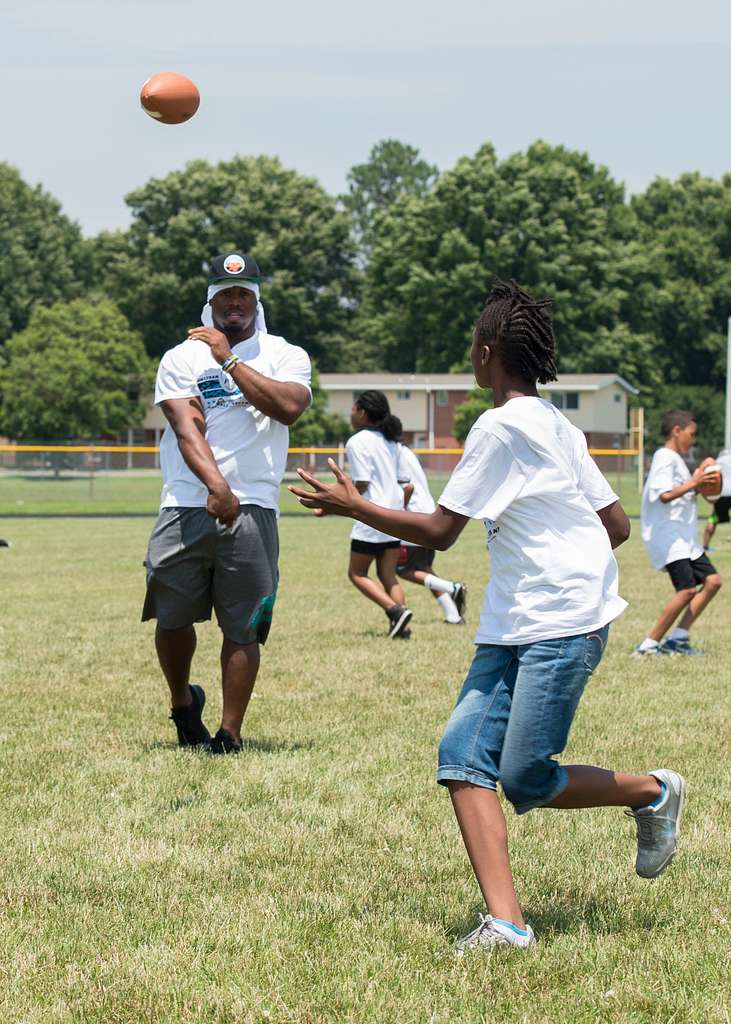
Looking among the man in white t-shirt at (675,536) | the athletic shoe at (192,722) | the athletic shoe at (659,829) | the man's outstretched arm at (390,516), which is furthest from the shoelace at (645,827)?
the man in white t-shirt at (675,536)

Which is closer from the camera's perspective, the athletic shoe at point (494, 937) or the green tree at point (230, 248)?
the athletic shoe at point (494, 937)

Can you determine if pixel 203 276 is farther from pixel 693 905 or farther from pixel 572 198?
pixel 693 905

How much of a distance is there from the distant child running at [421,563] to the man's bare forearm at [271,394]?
5814mm

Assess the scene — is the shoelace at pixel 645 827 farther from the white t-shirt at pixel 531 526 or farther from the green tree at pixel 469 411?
the green tree at pixel 469 411

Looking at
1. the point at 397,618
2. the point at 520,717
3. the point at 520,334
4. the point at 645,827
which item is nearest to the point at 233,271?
the point at 520,334

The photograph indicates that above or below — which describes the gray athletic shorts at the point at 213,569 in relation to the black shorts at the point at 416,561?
above

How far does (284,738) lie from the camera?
24.3 feet

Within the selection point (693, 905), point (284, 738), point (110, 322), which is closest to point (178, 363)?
point (284, 738)

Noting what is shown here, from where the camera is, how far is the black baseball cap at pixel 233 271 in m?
6.64

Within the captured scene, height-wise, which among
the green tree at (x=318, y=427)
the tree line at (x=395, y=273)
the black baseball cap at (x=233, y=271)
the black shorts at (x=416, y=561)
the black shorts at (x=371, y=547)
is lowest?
the black shorts at (x=416, y=561)

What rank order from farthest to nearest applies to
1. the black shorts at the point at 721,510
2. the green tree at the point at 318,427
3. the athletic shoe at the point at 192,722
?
1. the green tree at the point at 318,427
2. the black shorts at the point at 721,510
3. the athletic shoe at the point at 192,722

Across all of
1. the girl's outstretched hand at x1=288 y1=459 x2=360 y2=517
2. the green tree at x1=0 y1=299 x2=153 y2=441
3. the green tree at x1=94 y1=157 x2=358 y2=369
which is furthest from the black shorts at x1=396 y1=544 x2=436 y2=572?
the green tree at x1=94 y1=157 x2=358 y2=369

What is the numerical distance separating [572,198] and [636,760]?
72.9 m

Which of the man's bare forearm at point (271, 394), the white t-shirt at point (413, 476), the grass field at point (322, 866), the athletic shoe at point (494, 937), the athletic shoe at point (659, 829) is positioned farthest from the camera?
the white t-shirt at point (413, 476)
